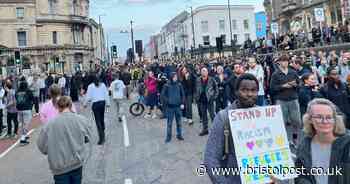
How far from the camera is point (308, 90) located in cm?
938

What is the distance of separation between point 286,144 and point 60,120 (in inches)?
111

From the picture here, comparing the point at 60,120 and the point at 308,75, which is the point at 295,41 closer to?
the point at 308,75

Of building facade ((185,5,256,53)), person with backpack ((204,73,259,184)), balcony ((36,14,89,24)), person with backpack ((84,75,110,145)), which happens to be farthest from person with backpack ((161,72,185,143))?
building facade ((185,5,256,53))

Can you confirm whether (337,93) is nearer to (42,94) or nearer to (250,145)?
(250,145)

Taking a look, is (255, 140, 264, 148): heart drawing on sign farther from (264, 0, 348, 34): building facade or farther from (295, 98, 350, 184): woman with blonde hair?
(264, 0, 348, 34): building facade

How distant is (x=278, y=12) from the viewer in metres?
70.6

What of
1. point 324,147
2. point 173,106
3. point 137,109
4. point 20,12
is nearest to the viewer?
point 324,147

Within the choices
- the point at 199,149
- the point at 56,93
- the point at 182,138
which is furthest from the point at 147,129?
the point at 56,93

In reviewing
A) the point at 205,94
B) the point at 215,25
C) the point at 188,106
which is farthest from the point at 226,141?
the point at 215,25

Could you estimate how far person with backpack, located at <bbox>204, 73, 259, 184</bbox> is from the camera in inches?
136

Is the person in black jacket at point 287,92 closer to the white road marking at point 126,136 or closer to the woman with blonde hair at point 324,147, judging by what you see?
the white road marking at point 126,136

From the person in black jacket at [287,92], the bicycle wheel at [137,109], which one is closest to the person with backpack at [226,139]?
the person in black jacket at [287,92]

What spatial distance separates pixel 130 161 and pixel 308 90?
154 inches

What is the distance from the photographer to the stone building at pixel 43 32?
77750 millimetres
